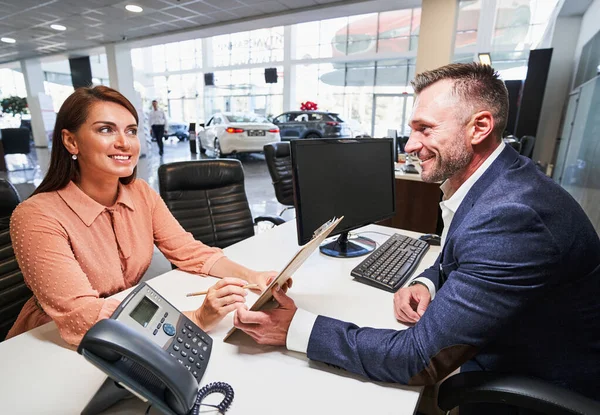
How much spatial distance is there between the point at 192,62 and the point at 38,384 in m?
17.4

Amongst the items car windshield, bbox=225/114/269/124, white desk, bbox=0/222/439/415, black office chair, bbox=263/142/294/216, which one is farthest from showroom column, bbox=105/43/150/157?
white desk, bbox=0/222/439/415

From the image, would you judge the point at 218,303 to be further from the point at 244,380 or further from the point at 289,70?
the point at 289,70

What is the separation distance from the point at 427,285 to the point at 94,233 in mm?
1084

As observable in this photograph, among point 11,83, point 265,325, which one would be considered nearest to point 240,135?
point 265,325

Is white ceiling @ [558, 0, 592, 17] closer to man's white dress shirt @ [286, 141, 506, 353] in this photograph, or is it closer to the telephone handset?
man's white dress shirt @ [286, 141, 506, 353]

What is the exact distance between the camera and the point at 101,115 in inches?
43.2

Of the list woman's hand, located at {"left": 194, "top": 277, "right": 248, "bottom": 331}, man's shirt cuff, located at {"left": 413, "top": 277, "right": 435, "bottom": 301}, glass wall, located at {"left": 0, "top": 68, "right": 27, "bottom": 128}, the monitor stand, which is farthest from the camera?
glass wall, located at {"left": 0, "top": 68, "right": 27, "bottom": 128}

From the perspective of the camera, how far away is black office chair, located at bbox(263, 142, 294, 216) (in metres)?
3.28

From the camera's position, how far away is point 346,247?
1.49 m

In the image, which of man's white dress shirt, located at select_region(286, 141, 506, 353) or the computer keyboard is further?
the computer keyboard

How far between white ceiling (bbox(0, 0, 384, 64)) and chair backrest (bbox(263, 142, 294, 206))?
3243 millimetres

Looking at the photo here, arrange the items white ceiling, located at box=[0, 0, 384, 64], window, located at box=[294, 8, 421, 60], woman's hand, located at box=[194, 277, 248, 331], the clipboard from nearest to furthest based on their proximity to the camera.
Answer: the clipboard, woman's hand, located at box=[194, 277, 248, 331], white ceiling, located at box=[0, 0, 384, 64], window, located at box=[294, 8, 421, 60]

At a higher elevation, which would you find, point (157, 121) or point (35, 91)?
point (35, 91)

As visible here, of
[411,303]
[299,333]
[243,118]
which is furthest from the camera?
[243,118]
